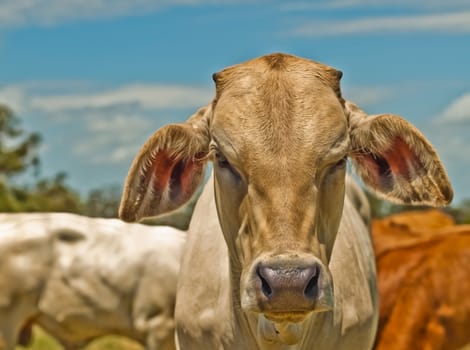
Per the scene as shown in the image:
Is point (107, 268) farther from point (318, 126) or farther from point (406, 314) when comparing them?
point (318, 126)

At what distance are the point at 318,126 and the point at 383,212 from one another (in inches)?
1504

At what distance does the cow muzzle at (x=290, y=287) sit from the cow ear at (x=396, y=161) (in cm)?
97

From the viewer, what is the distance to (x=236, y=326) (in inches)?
216

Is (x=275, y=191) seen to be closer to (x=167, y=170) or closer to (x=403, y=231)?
(x=167, y=170)

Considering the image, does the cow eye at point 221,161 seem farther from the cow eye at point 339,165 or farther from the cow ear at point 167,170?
the cow eye at point 339,165

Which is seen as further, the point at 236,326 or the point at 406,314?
the point at 406,314

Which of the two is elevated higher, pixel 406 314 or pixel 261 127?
pixel 261 127

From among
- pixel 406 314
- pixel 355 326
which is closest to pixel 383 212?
pixel 406 314

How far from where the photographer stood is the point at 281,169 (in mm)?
4727

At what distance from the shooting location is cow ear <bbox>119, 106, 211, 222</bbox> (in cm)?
531

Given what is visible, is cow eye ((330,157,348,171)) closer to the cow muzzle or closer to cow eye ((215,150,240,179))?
cow eye ((215,150,240,179))

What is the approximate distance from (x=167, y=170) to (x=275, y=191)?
3.11ft

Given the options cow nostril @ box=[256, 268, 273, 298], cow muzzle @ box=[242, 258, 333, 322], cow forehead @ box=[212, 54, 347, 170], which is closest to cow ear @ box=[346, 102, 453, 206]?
cow forehead @ box=[212, 54, 347, 170]

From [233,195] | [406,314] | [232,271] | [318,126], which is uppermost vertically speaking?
[318,126]
